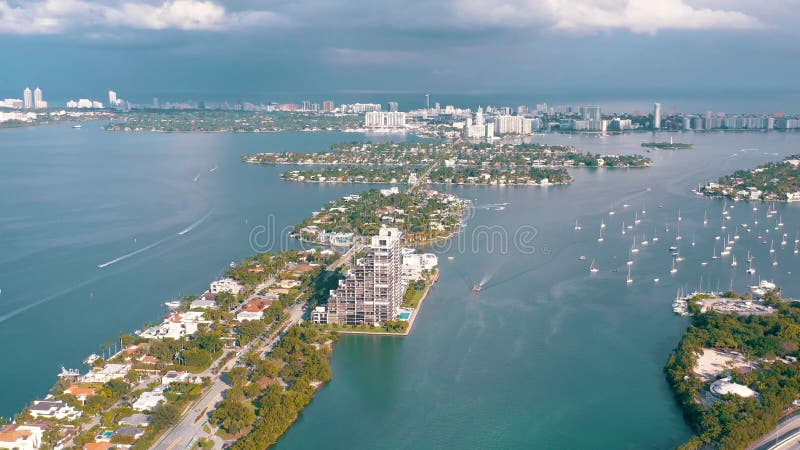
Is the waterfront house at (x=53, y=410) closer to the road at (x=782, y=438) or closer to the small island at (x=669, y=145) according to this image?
the road at (x=782, y=438)

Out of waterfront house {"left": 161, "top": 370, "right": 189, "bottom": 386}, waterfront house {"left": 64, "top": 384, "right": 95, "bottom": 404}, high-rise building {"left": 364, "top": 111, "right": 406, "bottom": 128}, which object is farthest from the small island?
waterfront house {"left": 64, "top": 384, "right": 95, "bottom": 404}

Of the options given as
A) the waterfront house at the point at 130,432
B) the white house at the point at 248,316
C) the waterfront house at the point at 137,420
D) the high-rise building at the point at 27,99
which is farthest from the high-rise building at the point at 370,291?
the high-rise building at the point at 27,99

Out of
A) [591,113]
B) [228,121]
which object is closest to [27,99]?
[228,121]

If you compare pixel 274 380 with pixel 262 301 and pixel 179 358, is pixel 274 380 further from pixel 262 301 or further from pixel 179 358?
pixel 262 301

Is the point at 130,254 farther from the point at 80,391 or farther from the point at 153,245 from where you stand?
the point at 80,391

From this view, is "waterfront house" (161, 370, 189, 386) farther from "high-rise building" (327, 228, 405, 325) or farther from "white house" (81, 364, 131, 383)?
"high-rise building" (327, 228, 405, 325)
